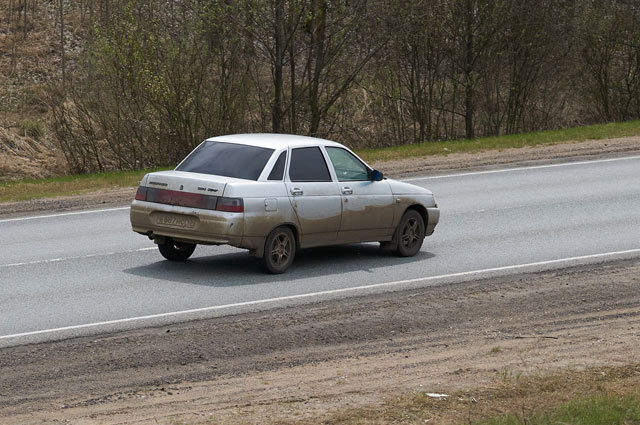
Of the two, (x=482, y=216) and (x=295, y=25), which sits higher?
(x=295, y=25)

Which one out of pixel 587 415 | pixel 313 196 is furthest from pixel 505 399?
pixel 313 196

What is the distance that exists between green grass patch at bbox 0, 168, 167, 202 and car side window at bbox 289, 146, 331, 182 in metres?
8.66

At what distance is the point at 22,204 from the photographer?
1989 centimetres

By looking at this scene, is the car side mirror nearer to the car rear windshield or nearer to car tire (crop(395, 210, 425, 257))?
car tire (crop(395, 210, 425, 257))

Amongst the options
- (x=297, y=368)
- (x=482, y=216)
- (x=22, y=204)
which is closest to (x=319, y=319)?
(x=297, y=368)

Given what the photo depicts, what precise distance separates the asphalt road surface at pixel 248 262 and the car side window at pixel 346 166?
1130 millimetres

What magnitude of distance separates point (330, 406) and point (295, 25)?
22.3m

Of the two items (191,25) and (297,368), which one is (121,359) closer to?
(297,368)

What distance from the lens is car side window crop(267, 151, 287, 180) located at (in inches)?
524

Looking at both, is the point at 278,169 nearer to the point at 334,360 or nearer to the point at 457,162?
the point at 334,360

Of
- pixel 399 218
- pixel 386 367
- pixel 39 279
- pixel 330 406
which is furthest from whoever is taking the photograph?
pixel 399 218

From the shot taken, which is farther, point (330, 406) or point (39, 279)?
point (39, 279)

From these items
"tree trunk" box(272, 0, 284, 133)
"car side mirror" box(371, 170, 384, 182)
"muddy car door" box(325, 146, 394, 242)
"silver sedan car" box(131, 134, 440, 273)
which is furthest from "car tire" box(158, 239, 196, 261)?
"tree trunk" box(272, 0, 284, 133)

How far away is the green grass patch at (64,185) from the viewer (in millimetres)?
21500
